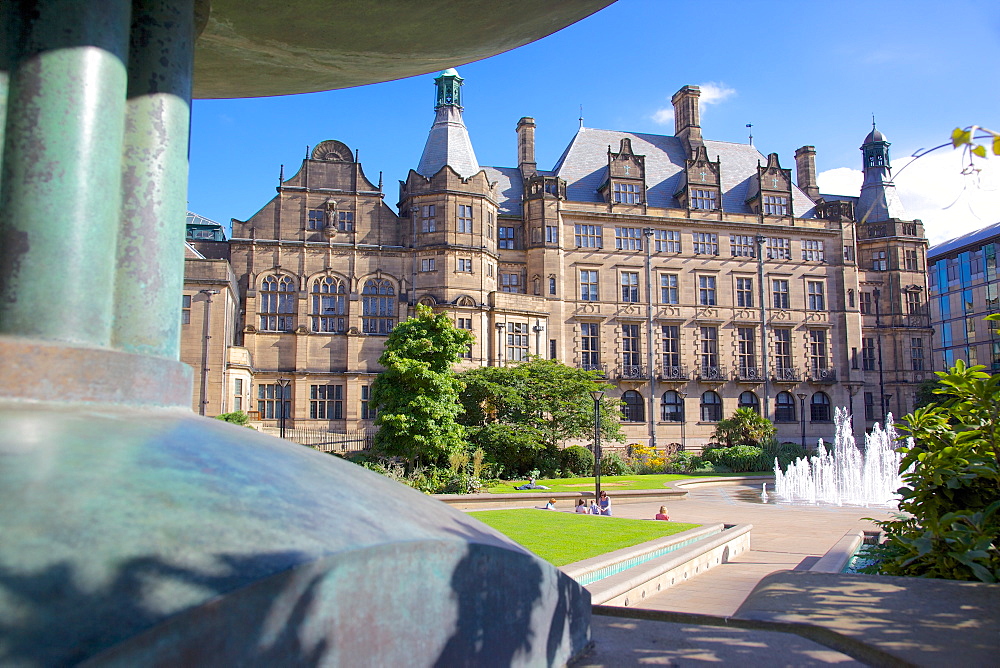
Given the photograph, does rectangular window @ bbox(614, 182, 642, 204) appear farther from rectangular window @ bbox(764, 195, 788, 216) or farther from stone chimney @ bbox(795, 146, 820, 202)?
stone chimney @ bbox(795, 146, 820, 202)

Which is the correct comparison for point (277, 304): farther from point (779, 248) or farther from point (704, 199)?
point (779, 248)

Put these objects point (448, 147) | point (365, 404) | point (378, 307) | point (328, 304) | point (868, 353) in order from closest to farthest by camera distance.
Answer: point (365, 404), point (328, 304), point (378, 307), point (448, 147), point (868, 353)

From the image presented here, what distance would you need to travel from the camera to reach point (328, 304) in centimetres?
3912

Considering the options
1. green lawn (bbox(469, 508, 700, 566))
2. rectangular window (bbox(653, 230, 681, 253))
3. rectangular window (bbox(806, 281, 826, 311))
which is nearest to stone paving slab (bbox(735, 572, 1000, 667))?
green lawn (bbox(469, 508, 700, 566))

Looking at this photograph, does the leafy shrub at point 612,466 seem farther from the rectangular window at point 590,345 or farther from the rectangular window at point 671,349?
the rectangular window at point 671,349

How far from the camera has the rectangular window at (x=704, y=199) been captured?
4800 cm


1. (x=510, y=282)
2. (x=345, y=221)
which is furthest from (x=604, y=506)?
(x=510, y=282)

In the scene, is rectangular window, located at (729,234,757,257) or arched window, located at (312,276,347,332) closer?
arched window, located at (312,276,347,332)

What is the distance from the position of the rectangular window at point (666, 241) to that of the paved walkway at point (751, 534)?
19.9 metres

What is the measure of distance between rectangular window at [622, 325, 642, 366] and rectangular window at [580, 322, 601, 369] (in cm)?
168

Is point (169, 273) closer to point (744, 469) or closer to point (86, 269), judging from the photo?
point (86, 269)

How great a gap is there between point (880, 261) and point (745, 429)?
2347cm

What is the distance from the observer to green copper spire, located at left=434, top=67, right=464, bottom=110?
43.9 metres

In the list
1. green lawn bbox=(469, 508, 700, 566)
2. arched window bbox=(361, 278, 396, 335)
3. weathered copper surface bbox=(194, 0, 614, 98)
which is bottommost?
green lawn bbox=(469, 508, 700, 566)
